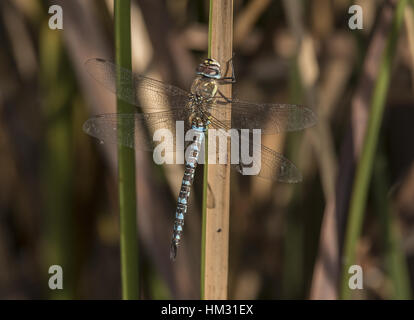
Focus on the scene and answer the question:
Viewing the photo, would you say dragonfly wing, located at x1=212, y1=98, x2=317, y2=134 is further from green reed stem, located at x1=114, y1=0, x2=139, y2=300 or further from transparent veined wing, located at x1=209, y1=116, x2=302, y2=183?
green reed stem, located at x1=114, y1=0, x2=139, y2=300

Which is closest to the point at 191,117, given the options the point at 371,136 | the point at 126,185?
the point at 126,185

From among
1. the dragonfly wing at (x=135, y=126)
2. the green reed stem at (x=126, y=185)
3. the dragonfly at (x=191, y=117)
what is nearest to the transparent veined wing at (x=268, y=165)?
the dragonfly at (x=191, y=117)

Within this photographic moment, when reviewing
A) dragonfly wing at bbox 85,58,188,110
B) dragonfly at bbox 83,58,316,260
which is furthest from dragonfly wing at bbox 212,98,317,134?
dragonfly wing at bbox 85,58,188,110

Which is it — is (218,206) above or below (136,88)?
below

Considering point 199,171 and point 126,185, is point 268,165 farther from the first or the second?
point 126,185

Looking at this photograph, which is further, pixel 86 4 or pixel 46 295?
pixel 46 295

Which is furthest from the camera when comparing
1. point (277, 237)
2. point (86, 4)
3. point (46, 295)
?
point (277, 237)
